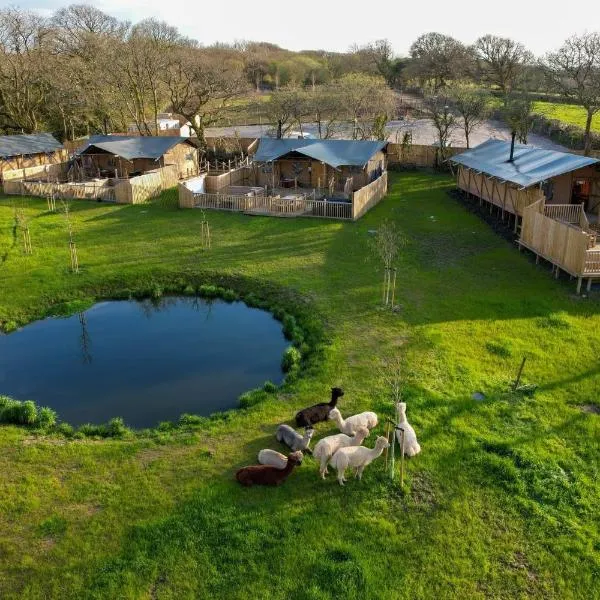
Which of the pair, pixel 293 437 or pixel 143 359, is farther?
pixel 143 359

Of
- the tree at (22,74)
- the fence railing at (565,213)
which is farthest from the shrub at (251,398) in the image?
the tree at (22,74)

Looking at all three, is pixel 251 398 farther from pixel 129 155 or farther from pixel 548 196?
pixel 129 155

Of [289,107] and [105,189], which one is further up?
[289,107]

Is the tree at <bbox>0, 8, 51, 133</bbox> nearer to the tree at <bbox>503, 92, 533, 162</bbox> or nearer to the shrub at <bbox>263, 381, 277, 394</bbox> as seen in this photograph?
the tree at <bbox>503, 92, 533, 162</bbox>

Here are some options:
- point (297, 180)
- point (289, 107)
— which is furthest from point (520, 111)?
point (297, 180)

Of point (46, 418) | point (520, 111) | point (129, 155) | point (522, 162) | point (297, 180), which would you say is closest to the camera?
point (46, 418)

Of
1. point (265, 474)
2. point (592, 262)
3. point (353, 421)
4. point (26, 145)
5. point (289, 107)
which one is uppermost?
point (289, 107)

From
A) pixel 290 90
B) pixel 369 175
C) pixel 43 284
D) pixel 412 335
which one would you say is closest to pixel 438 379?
pixel 412 335
